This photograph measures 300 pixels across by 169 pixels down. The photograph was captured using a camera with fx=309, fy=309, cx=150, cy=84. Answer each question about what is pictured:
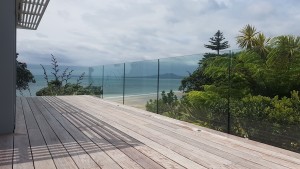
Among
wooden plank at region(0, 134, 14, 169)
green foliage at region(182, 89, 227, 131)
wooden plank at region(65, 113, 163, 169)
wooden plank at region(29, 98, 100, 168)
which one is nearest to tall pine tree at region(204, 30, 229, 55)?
green foliage at region(182, 89, 227, 131)

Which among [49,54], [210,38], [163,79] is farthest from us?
[210,38]

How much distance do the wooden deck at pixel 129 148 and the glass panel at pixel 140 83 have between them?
6.57 feet

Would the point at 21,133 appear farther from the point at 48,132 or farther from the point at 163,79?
the point at 163,79

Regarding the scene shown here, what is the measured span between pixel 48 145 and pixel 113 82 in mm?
5977

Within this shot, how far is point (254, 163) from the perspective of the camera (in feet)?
8.96

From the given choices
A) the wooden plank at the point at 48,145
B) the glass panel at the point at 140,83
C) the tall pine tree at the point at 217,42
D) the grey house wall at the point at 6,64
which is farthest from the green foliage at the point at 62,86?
the tall pine tree at the point at 217,42

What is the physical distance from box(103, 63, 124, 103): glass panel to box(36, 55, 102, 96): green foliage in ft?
4.24

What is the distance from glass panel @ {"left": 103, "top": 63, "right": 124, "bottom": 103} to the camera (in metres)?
8.62

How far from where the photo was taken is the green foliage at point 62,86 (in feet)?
37.4

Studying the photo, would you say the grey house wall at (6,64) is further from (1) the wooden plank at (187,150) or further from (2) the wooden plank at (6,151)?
(1) the wooden plank at (187,150)

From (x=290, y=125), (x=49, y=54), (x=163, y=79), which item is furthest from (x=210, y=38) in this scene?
(x=290, y=125)

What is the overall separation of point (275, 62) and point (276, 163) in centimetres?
277

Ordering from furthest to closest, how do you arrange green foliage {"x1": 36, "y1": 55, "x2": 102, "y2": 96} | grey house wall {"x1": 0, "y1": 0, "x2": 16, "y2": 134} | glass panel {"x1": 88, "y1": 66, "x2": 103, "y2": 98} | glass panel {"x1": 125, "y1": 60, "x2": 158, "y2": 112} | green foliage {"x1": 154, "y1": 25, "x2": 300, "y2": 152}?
green foliage {"x1": 36, "y1": 55, "x2": 102, "y2": 96}, glass panel {"x1": 88, "y1": 66, "x2": 103, "y2": 98}, glass panel {"x1": 125, "y1": 60, "x2": 158, "y2": 112}, green foliage {"x1": 154, "y1": 25, "x2": 300, "y2": 152}, grey house wall {"x1": 0, "y1": 0, "x2": 16, "y2": 134}

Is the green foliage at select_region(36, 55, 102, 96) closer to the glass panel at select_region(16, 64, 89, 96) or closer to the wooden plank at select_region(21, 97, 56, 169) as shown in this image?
the glass panel at select_region(16, 64, 89, 96)
